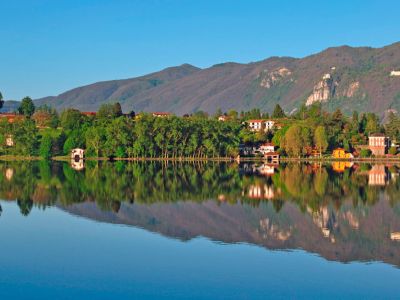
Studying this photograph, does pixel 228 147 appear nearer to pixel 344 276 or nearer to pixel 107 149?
pixel 107 149

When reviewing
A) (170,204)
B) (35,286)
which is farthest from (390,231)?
(35,286)

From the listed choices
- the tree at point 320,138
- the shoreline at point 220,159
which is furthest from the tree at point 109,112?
the tree at point 320,138

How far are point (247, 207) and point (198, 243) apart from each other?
42.9ft

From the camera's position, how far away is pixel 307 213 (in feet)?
120

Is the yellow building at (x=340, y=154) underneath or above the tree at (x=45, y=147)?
underneath

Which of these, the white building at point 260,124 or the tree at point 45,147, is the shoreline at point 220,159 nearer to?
the tree at point 45,147

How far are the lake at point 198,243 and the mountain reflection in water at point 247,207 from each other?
0.08 meters

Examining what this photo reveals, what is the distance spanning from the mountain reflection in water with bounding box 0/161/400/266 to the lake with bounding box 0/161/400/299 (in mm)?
83

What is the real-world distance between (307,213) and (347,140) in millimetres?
99096

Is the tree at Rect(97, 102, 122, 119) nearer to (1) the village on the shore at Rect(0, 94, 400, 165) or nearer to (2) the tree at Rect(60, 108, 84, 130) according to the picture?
(1) the village on the shore at Rect(0, 94, 400, 165)

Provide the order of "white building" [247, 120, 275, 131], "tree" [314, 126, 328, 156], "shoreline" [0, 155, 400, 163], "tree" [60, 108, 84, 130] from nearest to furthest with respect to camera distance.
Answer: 1. "shoreline" [0, 155, 400, 163]
2. "tree" [314, 126, 328, 156]
3. "tree" [60, 108, 84, 130]
4. "white building" [247, 120, 275, 131]

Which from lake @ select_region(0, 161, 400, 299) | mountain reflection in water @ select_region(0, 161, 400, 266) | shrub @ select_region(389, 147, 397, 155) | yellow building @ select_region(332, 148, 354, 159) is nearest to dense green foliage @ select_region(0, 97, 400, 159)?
yellow building @ select_region(332, 148, 354, 159)

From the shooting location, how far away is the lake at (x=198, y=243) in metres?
19.6

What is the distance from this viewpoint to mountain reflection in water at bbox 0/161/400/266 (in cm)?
2813
